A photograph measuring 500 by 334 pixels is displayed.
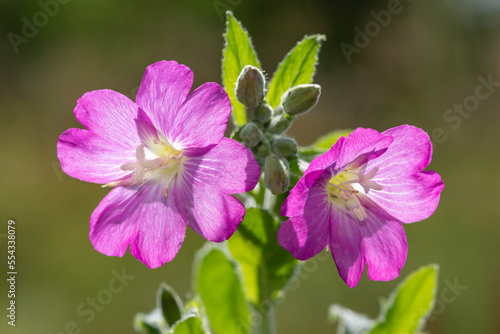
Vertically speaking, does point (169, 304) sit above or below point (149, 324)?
above

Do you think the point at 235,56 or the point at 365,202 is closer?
the point at 365,202

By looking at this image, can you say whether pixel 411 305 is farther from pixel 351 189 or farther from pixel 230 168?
pixel 230 168

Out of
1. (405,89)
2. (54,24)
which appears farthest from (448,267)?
(54,24)

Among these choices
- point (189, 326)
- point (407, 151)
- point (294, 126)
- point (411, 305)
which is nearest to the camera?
point (407, 151)

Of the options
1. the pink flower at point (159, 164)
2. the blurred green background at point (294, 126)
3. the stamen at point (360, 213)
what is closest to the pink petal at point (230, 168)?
the pink flower at point (159, 164)

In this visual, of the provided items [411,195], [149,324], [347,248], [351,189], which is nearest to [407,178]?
[411,195]

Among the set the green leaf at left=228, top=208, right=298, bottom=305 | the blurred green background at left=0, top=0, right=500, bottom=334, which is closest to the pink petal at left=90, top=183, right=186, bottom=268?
the green leaf at left=228, top=208, right=298, bottom=305

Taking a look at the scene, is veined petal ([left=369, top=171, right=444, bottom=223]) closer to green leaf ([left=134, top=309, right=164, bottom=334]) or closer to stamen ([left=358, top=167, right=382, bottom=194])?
stamen ([left=358, top=167, right=382, bottom=194])

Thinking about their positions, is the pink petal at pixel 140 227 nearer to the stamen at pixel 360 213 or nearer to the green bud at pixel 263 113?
the green bud at pixel 263 113
